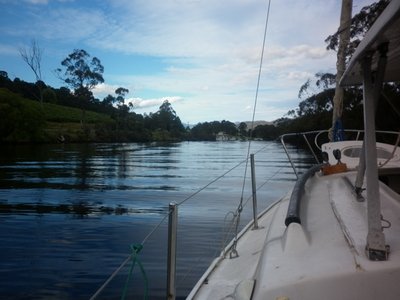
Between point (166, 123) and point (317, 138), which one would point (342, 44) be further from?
point (166, 123)

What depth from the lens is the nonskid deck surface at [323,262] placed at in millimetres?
2045

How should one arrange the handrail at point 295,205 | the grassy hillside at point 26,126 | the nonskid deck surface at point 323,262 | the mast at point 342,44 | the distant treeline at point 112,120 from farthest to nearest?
the grassy hillside at point 26,126
the distant treeline at point 112,120
the mast at point 342,44
the handrail at point 295,205
the nonskid deck surface at point 323,262

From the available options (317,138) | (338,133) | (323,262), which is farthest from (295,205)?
(317,138)

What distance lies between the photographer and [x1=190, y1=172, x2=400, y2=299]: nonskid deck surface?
204cm

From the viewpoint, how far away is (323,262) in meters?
2.24

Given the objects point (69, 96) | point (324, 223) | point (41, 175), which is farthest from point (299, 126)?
point (69, 96)

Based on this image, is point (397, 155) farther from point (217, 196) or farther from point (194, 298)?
point (217, 196)

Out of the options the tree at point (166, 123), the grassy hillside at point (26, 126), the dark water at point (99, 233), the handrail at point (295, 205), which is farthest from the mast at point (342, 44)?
the tree at point (166, 123)

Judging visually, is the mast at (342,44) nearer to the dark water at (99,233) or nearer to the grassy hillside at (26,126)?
the dark water at (99,233)

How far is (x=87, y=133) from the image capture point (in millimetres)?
78750

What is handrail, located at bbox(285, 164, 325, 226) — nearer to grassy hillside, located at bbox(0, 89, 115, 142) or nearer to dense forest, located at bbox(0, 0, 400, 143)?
dense forest, located at bbox(0, 0, 400, 143)

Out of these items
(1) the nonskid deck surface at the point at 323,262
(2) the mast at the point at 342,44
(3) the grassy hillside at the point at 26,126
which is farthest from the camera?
(3) the grassy hillside at the point at 26,126

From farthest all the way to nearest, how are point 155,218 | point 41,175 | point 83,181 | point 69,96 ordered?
point 69,96
point 41,175
point 83,181
point 155,218

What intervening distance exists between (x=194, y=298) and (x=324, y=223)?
0.98 metres
